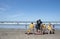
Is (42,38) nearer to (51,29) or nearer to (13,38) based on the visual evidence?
(13,38)

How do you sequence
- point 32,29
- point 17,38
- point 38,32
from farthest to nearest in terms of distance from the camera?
point 32,29, point 38,32, point 17,38

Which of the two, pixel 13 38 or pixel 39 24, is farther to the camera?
pixel 39 24

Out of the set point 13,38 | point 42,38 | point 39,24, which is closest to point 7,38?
point 13,38

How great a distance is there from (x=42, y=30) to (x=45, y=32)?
0.97 meters

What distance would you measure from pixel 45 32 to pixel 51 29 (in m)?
0.95

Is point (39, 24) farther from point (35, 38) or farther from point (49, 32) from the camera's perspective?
point (35, 38)

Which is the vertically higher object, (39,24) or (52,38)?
(39,24)

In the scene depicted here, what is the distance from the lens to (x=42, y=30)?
23953mm

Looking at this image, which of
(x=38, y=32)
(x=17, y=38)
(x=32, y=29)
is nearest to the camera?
(x=17, y=38)

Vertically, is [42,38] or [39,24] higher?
[39,24]

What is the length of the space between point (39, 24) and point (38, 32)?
955 mm

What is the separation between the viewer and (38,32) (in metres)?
23.3

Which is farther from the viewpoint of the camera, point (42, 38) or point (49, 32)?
point (49, 32)

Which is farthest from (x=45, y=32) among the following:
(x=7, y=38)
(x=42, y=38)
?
(x=7, y=38)
